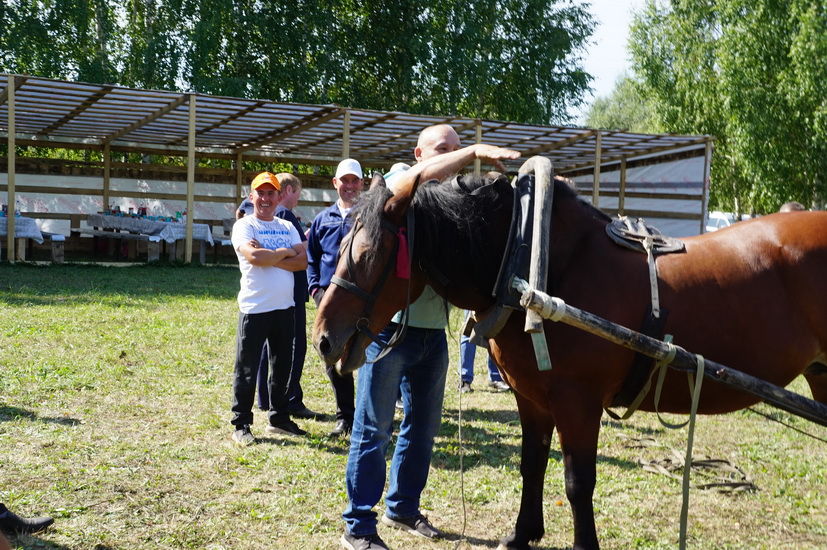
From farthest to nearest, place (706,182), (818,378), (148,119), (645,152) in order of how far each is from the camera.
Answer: (645,152) < (706,182) < (148,119) < (818,378)

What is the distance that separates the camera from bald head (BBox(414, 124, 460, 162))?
374 centimetres

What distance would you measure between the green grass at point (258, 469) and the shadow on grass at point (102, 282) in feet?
11.1

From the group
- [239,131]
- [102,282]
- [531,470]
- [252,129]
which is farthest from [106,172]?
[531,470]

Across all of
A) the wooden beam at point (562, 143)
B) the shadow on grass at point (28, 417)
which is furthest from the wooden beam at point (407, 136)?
the shadow on grass at point (28, 417)

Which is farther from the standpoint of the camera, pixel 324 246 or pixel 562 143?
pixel 562 143

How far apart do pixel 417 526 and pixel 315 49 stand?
24.5 meters

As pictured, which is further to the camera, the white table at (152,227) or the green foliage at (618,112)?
the green foliage at (618,112)

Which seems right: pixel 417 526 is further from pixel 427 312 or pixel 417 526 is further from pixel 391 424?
pixel 427 312

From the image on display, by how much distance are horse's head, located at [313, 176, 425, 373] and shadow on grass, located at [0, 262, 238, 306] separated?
882 centimetres

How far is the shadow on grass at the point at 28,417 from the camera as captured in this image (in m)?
5.40

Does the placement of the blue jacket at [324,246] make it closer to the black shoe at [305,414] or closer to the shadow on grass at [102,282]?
the black shoe at [305,414]

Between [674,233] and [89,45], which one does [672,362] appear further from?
[89,45]

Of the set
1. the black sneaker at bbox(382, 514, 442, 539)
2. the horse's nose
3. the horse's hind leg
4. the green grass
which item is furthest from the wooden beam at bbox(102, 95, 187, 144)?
the horse's hind leg

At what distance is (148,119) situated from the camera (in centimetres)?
1759
